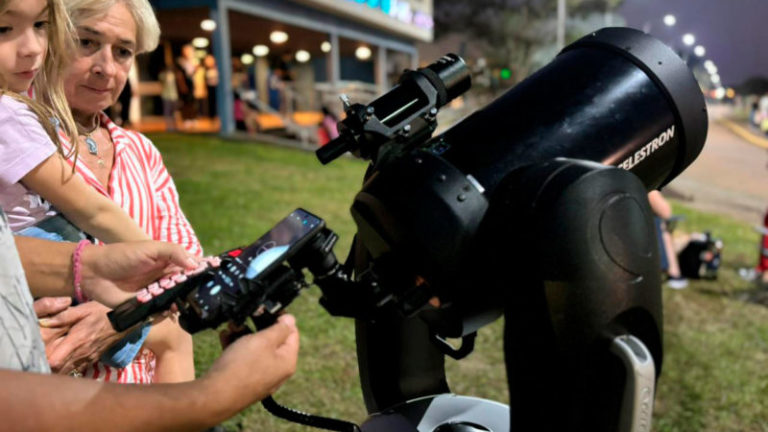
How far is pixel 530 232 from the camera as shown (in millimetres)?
1201

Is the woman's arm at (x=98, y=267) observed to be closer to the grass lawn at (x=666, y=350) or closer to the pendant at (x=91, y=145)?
the pendant at (x=91, y=145)

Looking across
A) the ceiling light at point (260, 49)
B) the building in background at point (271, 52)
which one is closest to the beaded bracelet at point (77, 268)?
the building in background at point (271, 52)

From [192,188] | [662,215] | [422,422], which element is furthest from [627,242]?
[192,188]

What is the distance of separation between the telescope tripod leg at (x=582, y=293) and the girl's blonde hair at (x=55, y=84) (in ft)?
3.72

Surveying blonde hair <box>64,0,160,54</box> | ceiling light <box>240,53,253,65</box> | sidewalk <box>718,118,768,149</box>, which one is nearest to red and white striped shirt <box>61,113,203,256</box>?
blonde hair <box>64,0,160,54</box>

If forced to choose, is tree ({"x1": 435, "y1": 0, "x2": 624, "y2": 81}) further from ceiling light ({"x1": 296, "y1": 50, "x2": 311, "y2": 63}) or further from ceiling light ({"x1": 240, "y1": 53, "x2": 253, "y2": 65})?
ceiling light ({"x1": 240, "y1": 53, "x2": 253, "y2": 65})

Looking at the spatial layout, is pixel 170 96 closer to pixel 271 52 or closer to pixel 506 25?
pixel 271 52

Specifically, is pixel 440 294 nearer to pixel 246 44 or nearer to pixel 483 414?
pixel 483 414

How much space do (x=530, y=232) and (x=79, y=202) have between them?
113cm

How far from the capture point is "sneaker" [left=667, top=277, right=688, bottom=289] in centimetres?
653

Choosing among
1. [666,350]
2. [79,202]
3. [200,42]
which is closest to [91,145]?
[79,202]

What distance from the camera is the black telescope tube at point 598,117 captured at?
145 cm

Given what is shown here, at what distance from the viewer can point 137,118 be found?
20.9 meters

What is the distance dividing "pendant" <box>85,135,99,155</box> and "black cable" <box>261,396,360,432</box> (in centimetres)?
99
